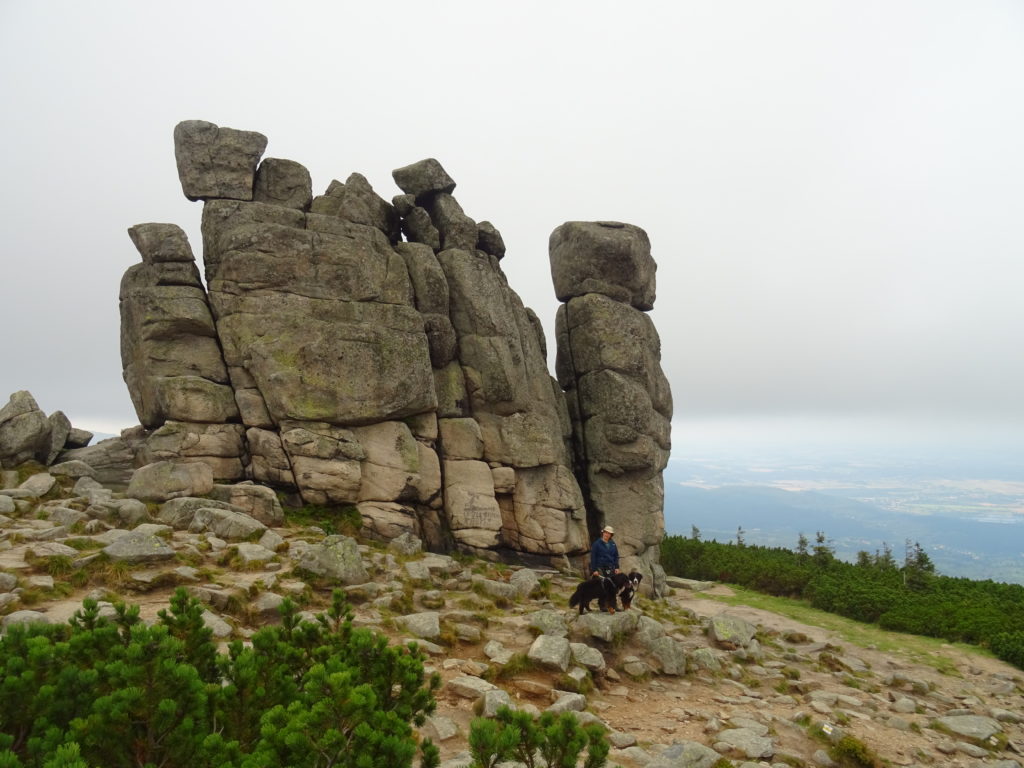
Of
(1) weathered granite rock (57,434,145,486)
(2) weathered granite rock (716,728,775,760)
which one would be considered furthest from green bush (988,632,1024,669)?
(1) weathered granite rock (57,434,145,486)

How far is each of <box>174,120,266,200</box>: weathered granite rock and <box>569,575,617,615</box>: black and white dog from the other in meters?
25.5

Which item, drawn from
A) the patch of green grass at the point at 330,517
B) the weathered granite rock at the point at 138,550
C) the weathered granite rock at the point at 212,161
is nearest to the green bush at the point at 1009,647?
the patch of green grass at the point at 330,517

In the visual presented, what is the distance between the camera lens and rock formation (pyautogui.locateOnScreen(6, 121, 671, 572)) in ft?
87.2

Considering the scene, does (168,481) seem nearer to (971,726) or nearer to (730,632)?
(730,632)

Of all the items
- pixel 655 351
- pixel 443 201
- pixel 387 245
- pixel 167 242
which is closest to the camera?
pixel 167 242

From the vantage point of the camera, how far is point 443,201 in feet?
115

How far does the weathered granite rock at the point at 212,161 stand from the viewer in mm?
29328

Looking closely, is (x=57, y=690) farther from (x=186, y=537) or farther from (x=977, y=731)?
(x=977, y=731)

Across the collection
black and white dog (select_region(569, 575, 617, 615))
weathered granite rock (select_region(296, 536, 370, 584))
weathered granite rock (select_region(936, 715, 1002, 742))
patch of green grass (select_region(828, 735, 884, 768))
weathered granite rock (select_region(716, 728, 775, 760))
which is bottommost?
weathered granite rock (select_region(936, 715, 1002, 742))

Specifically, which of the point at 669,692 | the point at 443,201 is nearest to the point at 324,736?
the point at 669,692

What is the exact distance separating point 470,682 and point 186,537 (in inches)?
463

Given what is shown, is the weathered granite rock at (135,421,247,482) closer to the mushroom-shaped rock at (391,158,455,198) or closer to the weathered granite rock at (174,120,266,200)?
the weathered granite rock at (174,120,266,200)

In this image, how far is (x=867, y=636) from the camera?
30.7m

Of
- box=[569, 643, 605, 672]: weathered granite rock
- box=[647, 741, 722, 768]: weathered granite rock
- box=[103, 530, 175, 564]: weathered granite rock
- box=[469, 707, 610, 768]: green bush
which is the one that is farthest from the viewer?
box=[103, 530, 175, 564]: weathered granite rock
